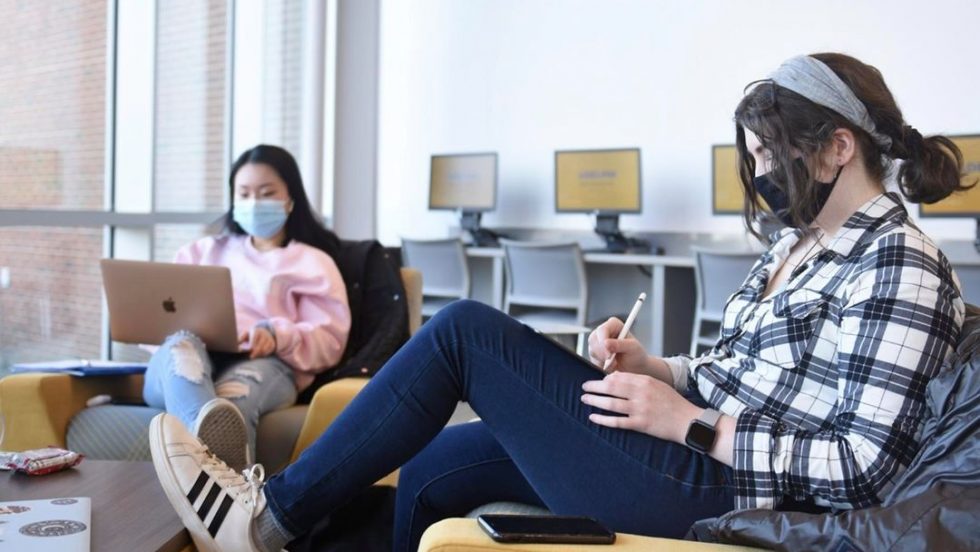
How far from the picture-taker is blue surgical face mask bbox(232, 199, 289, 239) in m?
2.79

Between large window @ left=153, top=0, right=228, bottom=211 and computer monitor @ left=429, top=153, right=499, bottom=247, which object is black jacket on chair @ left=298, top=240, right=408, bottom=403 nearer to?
large window @ left=153, top=0, right=228, bottom=211

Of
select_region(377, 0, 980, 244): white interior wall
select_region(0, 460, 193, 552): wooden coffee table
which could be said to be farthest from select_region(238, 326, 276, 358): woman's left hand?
select_region(377, 0, 980, 244): white interior wall

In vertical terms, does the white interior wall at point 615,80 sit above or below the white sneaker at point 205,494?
above

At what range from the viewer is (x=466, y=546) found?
1.04 metres

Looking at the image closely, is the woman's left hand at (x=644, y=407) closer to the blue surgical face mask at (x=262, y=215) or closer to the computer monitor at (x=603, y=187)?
the blue surgical face mask at (x=262, y=215)

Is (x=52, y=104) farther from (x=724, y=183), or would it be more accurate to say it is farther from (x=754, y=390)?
(x=724, y=183)

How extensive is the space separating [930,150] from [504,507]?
87 cm

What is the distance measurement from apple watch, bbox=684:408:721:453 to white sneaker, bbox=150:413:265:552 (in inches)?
25.3

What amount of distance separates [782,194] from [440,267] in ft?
14.3

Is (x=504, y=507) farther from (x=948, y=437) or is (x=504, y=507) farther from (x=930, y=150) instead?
(x=930, y=150)

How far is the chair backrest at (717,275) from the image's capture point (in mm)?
4559

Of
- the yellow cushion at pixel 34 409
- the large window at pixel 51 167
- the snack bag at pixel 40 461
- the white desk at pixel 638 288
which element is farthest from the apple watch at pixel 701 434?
the white desk at pixel 638 288

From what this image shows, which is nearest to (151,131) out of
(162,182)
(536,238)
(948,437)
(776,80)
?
(162,182)

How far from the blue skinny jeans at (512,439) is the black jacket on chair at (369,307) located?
115cm
